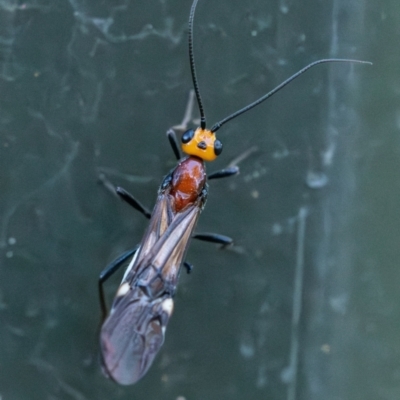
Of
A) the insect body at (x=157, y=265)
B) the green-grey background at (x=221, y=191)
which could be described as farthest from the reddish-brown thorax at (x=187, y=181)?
the green-grey background at (x=221, y=191)

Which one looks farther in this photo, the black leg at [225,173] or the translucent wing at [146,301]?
the black leg at [225,173]

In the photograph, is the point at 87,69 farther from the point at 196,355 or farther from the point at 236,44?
the point at 196,355

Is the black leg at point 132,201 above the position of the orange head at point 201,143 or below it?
below

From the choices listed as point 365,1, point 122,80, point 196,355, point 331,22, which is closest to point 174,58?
point 122,80

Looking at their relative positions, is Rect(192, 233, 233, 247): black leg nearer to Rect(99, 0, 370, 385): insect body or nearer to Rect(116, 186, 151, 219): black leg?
Rect(99, 0, 370, 385): insect body

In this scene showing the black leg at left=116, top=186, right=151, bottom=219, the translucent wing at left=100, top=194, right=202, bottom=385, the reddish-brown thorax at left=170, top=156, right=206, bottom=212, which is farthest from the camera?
the black leg at left=116, top=186, right=151, bottom=219

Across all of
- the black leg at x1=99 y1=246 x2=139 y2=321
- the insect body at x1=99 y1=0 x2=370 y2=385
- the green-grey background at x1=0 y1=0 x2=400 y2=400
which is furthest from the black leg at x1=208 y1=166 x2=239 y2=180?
the black leg at x1=99 y1=246 x2=139 y2=321

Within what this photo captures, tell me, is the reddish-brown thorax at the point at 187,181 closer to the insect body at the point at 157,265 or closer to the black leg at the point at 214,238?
the insect body at the point at 157,265

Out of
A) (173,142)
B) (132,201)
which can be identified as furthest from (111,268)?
(173,142)
